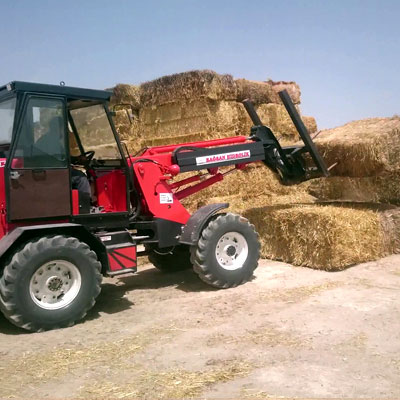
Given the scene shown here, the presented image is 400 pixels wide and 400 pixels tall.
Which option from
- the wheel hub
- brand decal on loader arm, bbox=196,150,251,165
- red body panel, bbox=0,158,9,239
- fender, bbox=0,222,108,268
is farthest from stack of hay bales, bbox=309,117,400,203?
red body panel, bbox=0,158,9,239

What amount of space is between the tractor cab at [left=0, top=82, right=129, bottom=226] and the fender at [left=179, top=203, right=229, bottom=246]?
84 cm

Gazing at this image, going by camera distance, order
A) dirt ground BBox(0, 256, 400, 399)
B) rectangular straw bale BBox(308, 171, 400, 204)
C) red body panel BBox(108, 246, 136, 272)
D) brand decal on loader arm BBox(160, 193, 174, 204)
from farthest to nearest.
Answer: rectangular straw bale BBox(308, 171, 400, 204) < brand decal on loader arm BBox(160, 193, 174, 204) < red body panel BBox(108, 246, 136, 272) < dirt ground BBox(0, 256, 400, 399)

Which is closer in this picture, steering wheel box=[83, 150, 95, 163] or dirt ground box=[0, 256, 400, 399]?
dirt ground box=[0, 256, 400, 399]

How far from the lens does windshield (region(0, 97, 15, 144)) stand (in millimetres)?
4957

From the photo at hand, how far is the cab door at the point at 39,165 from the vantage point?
481 cm

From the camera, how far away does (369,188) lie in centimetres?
781

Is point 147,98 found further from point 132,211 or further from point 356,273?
point 356,273

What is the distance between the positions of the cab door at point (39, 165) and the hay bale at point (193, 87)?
441 centimetres

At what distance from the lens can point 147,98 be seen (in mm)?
9875

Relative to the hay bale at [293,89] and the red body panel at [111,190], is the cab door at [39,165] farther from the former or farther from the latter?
the hay bale at [293,89]

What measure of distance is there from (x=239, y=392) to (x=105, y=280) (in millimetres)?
4115

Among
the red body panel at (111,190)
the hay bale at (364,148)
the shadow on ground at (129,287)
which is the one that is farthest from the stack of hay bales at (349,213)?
the red body panel at (111,190)

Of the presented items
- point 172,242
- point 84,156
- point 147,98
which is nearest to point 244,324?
point 172,242

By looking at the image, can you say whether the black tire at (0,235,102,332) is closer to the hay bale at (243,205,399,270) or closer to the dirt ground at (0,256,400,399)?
the dirt ground at (0,256,400,399)
